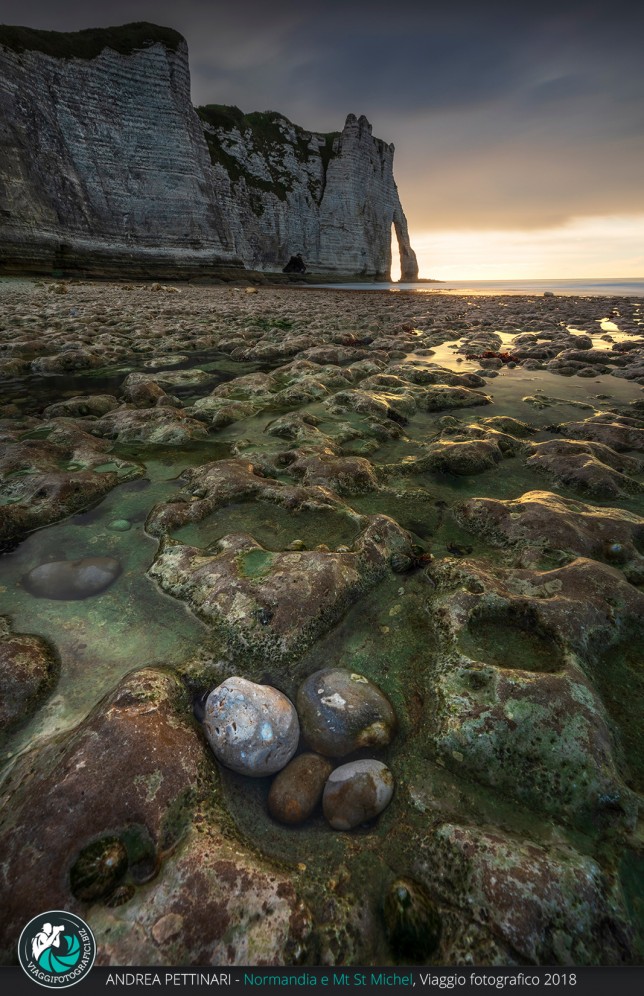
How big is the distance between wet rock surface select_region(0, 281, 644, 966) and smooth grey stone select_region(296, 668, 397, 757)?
1cm

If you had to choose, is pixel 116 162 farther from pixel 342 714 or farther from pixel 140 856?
pixel 140 856

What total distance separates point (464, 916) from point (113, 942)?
130 centimetres

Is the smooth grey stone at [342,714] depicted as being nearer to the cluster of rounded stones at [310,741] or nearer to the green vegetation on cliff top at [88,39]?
the cluster of rounded stones at [310,741]

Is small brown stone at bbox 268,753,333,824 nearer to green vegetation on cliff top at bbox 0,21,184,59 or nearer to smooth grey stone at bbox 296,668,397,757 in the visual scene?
smooth grey stone at bbox 296,668,397,757

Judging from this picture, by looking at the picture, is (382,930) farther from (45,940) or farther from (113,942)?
(45,940)

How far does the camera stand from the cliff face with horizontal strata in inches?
1351

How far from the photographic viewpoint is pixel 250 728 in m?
2.06

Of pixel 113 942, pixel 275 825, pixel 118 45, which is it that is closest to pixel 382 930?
pixel 275 825

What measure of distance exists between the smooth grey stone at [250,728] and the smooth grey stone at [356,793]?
27cm

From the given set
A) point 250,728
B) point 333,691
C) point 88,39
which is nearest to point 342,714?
point 333,691

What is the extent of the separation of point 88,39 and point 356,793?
6451 cm

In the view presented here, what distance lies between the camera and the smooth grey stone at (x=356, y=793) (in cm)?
188

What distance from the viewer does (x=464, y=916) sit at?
1607 millimetres

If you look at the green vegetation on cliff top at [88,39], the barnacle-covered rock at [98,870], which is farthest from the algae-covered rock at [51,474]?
the green vegetation on cliff top at [88,39]
